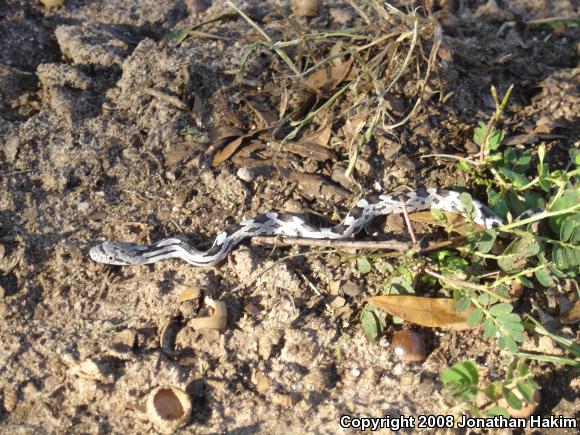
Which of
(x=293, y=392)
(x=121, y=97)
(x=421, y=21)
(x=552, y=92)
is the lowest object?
(x=293, y=392)

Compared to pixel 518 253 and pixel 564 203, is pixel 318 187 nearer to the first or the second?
pixel 518 253

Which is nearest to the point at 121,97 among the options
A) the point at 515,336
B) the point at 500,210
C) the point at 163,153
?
the point at 163,153

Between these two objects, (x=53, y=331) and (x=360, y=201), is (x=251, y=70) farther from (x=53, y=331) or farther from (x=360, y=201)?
(x=53, y=331)

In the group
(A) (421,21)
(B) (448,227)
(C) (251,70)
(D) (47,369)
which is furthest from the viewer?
(C) (251,70)

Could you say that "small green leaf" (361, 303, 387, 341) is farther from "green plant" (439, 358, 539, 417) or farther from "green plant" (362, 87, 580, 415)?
"green plant" (439, 358, 539, 417)

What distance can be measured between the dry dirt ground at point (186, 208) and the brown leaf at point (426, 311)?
5.4 inches

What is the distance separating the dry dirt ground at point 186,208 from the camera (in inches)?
166

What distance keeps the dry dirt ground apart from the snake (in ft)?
0.36

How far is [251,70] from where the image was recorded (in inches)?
226

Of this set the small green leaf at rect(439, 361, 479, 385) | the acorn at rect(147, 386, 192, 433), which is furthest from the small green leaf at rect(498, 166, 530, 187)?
the acorn at rect(147, 386, 192, 433)

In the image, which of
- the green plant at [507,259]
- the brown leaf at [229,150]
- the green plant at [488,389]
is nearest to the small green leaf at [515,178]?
the green plant at [507,259]

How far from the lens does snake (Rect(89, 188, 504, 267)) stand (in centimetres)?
485

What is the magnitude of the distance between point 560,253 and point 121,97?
4105 millimetres

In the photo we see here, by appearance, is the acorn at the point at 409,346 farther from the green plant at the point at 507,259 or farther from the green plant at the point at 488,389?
the green plant at the point at 488,389
